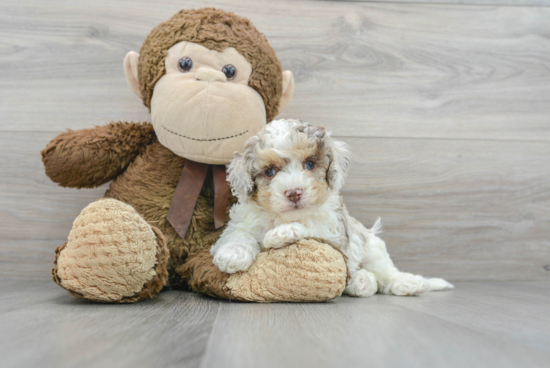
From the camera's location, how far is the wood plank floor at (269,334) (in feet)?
2.22

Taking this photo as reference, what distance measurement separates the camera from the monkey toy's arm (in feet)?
4.31

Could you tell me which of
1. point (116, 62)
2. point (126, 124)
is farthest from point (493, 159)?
point (116, 62)

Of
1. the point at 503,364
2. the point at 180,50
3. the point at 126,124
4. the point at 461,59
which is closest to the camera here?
the point at 503,364

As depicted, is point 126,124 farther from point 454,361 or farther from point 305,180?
point 454,361

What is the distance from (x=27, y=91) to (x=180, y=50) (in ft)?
2.42

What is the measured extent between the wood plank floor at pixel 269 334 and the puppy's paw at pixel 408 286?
0.15 meters

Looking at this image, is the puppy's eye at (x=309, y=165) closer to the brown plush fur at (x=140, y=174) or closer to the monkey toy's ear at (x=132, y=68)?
the brown plush fur at (x=140, y=174)

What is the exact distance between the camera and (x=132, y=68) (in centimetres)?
141

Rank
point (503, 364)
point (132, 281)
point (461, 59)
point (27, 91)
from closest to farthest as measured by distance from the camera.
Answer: point (503, 364), point (132, 281), point (27, 91), point (461, 59)

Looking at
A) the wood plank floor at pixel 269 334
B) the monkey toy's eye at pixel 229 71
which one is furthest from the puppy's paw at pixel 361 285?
the monkey toy's eye at pixel 229 71

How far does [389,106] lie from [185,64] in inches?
33.8

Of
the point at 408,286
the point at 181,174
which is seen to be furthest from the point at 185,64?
the point at 408,286

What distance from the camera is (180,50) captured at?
1.29m

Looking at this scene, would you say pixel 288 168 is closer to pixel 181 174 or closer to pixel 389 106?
pixel 181 174
